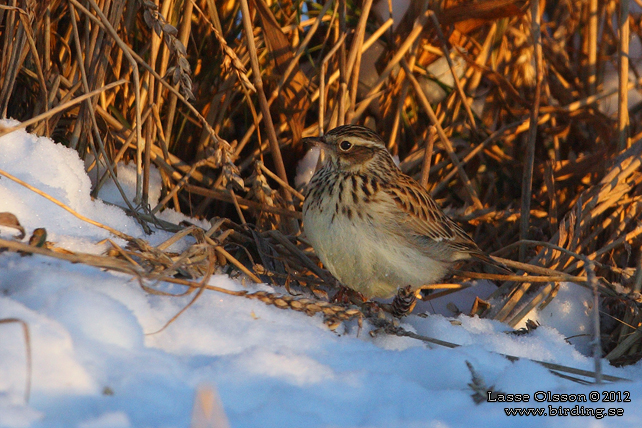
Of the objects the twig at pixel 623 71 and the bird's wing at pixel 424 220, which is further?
the twig at pixel 623 71

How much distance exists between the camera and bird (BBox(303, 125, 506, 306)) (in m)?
3.31

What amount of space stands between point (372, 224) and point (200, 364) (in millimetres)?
1528

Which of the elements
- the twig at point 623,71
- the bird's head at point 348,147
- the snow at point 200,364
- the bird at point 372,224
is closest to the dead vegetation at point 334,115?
the twig at point 623,71

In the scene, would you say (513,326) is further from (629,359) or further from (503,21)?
(503,21)

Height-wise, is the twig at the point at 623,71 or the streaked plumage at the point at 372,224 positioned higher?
the twig at the point at 623,71

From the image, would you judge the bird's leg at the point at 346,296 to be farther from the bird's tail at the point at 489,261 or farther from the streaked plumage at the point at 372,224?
the bird's tail at the point at 489,261

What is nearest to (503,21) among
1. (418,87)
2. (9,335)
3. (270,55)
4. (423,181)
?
(418,87)

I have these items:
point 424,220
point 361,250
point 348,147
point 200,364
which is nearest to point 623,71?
point 424,220

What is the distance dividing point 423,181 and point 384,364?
7.49 feet

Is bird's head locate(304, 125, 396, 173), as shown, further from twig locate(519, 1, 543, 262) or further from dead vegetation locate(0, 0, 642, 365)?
twig locate(519, 1, 543, 262)

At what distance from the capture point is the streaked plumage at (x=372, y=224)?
3.31m

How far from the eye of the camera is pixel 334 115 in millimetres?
4254

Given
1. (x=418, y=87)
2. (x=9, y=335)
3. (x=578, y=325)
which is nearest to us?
(x=9, y=335)

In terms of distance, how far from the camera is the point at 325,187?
3475mm
